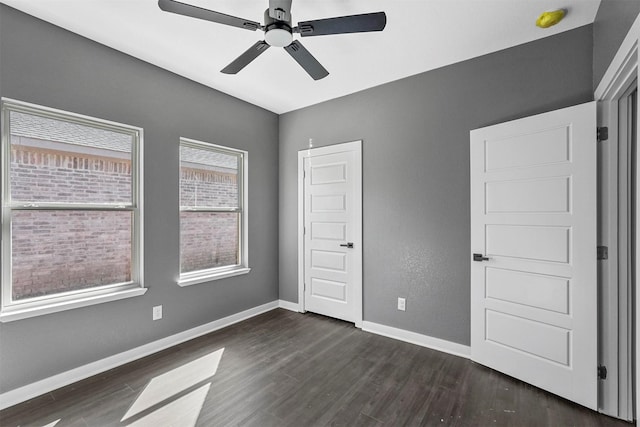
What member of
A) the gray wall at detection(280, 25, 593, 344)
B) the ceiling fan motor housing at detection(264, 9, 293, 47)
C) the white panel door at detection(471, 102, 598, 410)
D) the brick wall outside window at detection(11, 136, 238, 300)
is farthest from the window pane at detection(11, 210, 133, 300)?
the white panel door at detection(471, 102, 598, 410)

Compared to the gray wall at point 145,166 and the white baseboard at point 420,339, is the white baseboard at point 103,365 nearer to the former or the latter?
the gray wall at point 145,166

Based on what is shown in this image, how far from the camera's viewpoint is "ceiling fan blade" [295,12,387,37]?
164cm

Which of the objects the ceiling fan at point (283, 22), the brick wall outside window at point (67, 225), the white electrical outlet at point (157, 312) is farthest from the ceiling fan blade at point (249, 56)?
the white electrical outlet at point (157, 312)

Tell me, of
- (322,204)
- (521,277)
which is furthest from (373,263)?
(521,277)

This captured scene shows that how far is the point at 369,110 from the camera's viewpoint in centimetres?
346

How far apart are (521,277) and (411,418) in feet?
4.57

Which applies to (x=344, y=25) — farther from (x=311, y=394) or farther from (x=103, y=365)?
(x=103, y=365)

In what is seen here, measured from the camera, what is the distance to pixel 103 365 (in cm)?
252

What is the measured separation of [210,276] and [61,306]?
132cm

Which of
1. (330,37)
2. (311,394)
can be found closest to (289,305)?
(311,394)

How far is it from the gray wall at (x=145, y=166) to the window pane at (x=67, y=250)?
0.22 meters

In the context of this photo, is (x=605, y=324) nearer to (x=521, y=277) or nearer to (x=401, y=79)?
(x=521, y=277)

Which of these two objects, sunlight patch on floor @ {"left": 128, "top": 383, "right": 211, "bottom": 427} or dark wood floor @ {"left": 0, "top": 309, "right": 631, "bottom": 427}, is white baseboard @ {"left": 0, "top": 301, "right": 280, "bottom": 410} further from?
sunlight patch on floor @ {"left": 128, "top": 383, "right": 211, "bottom": 427}

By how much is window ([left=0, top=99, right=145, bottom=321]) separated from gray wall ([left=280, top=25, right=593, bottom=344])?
7.85ft
